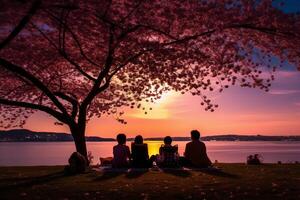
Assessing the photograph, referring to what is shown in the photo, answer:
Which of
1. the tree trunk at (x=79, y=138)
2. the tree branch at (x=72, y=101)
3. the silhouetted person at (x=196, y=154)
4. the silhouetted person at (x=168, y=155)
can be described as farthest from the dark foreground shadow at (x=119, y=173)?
the tree branch at (x=72, y=101)

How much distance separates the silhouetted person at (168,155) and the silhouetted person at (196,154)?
1.77 ft

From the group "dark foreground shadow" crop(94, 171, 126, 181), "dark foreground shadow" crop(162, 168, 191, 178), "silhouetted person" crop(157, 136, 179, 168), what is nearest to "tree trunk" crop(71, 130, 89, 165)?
"dark foreground shadow" crop(94, 171, 126, 181)

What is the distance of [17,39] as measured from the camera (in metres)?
22.6

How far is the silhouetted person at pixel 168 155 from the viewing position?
73.1ft

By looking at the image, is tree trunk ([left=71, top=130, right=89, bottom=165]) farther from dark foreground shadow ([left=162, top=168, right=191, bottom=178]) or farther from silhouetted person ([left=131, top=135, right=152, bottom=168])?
dark foreground shadow ([left=162, top=168, right=191, bottom=178])

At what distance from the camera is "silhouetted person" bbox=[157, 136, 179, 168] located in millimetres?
22281

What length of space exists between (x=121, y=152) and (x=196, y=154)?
3467 mm

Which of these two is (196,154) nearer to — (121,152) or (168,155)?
(168,155)

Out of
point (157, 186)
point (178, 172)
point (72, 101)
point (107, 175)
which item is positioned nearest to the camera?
point (157, 186)

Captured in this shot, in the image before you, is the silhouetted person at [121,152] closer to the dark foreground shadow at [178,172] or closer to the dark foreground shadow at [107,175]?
the dark foreground shadow at [107,175]

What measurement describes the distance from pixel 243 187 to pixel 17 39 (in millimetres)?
12977

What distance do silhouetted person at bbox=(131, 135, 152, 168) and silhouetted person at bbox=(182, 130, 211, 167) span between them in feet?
6.02

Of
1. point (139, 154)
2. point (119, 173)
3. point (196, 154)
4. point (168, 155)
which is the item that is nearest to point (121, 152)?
point (139, 154)

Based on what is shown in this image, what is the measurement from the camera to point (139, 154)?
73.0ft
